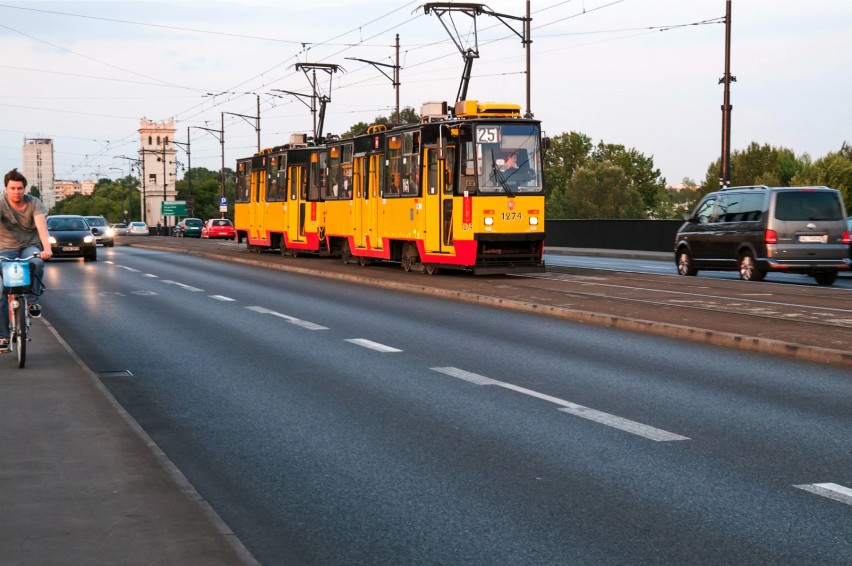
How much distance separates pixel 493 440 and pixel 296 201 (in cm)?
3154

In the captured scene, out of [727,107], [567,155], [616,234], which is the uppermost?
[567,155]

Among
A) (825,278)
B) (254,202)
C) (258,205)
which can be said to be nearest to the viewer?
(825,278)

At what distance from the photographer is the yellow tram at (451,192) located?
24.5 m

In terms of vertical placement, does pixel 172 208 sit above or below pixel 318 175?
below

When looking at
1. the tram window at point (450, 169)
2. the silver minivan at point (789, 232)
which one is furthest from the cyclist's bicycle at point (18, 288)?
the silver minivan at point (789, 232)

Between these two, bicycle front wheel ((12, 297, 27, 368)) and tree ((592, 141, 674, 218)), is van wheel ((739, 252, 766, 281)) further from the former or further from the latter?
tree ((592, 141, 674, 218))

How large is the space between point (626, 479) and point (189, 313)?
11904mm

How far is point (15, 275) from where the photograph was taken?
10.6m

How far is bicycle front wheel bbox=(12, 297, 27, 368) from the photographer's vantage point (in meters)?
10.4

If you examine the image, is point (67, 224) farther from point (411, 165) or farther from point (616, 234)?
point (616, 234)

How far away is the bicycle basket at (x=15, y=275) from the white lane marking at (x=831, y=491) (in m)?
7.32

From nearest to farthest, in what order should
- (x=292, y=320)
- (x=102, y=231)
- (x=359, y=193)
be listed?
1. (x=292, y=320)
2. (x=359, y=193)
3. (x=102, y=231)

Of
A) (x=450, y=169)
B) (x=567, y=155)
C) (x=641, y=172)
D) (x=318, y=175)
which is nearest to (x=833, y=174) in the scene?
(x=641, y=172)

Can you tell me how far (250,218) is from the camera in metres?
45.2
